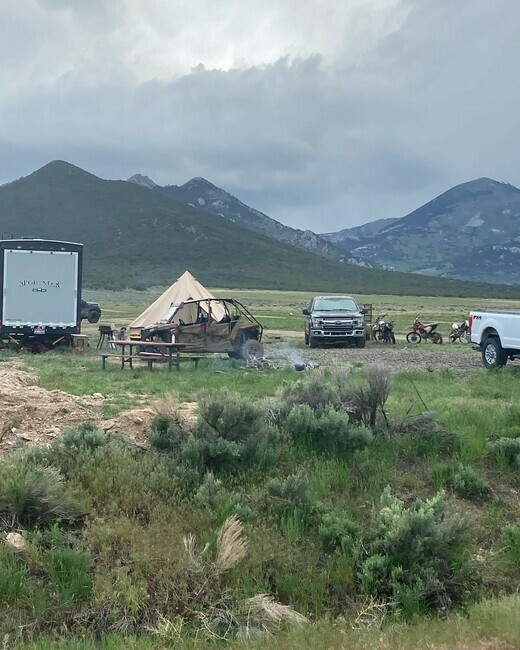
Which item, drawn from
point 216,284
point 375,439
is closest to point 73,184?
point 216,284

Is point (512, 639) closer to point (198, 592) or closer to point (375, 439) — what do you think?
point (198, 592)

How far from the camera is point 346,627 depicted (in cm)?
472

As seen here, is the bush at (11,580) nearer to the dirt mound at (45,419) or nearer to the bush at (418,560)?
the dirt mound at (45,419)

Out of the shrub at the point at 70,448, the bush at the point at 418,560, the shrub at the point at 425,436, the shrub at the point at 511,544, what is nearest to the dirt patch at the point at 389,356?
the shrub at the point at 425,436

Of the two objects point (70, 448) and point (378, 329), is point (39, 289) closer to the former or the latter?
point (378, 329)

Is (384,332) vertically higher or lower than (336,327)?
lower

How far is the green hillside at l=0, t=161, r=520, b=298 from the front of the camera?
108 metres

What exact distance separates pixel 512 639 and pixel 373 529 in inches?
62.3

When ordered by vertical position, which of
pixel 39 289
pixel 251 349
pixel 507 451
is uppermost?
pixel 39 289

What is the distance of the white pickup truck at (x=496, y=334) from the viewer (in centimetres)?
1523

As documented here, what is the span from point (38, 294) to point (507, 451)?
1617 centimetres

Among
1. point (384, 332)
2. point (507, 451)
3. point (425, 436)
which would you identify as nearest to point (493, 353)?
point (384, 332)

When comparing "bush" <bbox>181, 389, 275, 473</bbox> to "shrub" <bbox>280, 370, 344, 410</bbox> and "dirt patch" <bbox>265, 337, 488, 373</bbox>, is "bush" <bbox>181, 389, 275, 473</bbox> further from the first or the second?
→ "dirt patch" <bbox>265, 337, 488, 373</bbox>

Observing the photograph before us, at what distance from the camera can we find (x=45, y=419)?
800cm
